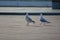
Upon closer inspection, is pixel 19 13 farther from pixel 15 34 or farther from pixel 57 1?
pixel 15 34

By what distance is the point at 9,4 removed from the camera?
7602 mm

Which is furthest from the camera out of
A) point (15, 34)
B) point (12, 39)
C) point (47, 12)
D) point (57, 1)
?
point (57, 1)

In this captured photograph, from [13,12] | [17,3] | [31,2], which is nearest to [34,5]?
[31,2]

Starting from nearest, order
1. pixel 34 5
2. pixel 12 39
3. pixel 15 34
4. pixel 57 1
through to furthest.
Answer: pixel 12 39 < pixel 15 34 < pixel 57 1 < pixel 34 5

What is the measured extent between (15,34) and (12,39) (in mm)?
423

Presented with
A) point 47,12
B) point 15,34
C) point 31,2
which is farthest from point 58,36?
point 31,2

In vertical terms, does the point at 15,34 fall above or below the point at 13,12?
below

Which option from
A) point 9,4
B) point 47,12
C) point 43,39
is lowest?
point 43,39

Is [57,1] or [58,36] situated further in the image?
[57,1]

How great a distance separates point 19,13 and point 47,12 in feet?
2.99

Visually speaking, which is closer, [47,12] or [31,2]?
[47,12]

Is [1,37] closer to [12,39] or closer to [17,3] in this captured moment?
[12,39]

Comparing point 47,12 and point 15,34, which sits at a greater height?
point 47,12

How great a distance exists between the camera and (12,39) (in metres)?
3.16
